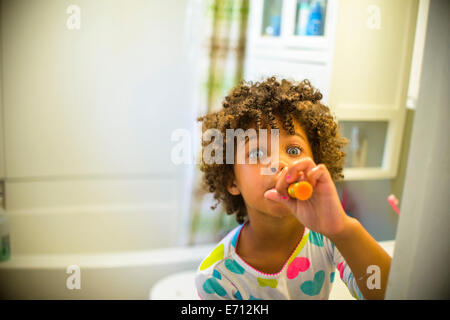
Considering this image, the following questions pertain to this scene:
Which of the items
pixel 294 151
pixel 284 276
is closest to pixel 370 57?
pixel 294 151

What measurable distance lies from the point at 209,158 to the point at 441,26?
394 mm

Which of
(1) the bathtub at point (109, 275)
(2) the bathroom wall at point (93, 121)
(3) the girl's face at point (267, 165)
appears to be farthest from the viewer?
(2) the bathroom wall at point (93, 121)

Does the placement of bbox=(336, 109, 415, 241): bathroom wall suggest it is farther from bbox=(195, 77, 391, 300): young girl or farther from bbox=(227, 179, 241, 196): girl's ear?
bbox=(227, 179, 241, 196): girl's ear

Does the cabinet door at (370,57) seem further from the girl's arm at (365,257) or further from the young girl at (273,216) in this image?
the girl's arm at (365,257)

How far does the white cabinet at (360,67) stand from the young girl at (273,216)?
143 mm

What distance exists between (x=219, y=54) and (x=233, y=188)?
1.01m

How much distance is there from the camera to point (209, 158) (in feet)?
2.13

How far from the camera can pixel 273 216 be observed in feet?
1.88

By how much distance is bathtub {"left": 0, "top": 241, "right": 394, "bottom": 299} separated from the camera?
640mm

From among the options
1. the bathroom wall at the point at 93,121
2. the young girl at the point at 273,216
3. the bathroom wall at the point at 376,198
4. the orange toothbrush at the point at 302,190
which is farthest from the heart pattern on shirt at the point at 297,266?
the bathroom wall at the point at 93,121

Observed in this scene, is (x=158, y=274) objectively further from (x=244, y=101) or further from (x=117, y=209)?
(x=244, y=101)

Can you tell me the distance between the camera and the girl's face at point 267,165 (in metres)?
0.52

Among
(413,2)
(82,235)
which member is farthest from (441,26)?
(82,235)

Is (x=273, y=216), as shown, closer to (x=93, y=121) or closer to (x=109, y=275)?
(x=109, y=275)
